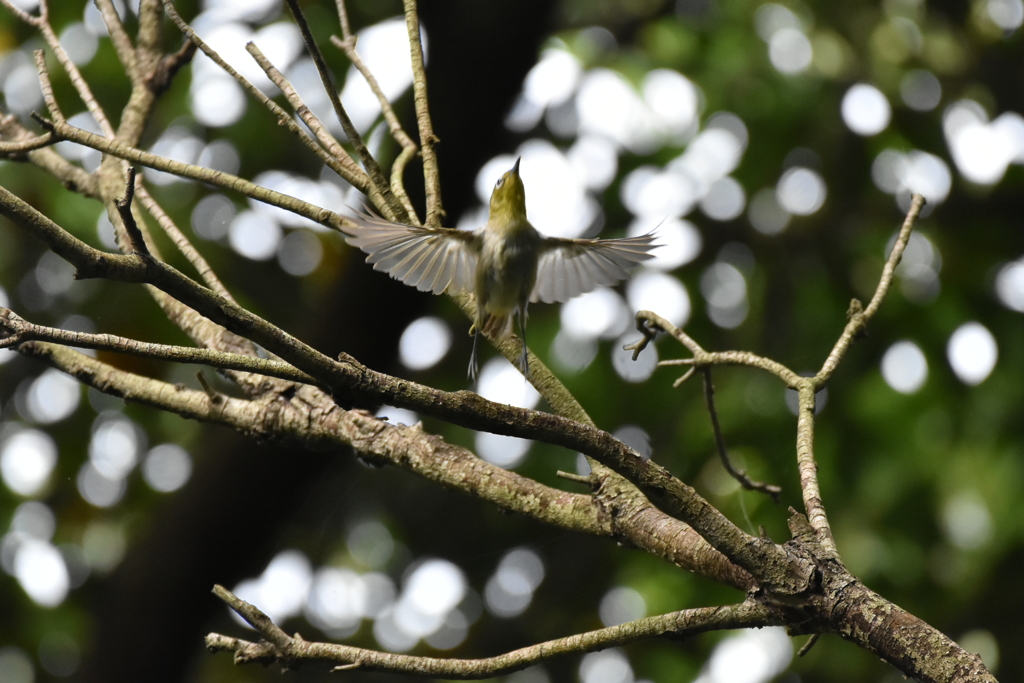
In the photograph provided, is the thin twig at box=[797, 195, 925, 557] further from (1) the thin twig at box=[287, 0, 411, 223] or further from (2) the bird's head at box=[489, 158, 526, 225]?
(2) the bird's head at box=[489, 158, 526, 225]

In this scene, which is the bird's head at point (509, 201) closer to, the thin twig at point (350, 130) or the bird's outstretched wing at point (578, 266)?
the bird's outstretched wing at point (578, 266)

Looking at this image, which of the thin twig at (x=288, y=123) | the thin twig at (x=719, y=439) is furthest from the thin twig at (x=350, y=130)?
the thin twig at (x=719, y=439)

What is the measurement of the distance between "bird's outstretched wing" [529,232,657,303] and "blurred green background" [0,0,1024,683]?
2.85 ft

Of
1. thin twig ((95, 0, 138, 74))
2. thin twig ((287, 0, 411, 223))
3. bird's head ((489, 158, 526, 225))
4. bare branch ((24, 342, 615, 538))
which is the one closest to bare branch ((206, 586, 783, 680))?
bare branch ((24, 342, 615, 538))

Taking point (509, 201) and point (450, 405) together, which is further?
point (509, 201)

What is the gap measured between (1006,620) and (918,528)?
0.43 meters

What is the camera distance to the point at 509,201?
8.03ft

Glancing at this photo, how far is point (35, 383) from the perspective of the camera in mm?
4352

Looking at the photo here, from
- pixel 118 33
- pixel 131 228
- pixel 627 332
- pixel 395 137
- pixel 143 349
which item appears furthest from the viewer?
pixel 627 332

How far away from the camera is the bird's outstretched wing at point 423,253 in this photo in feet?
5.88

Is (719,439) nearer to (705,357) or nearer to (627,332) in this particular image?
(705,357)

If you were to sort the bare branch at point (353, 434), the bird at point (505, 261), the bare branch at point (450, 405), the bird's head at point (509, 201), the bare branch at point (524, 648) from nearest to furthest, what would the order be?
the bare branch at point (450, 405), the bare branch at point (524, 648), the bare branch at point (353, 434), the bird at point (505, 261), the bird's head at point (509, 201)

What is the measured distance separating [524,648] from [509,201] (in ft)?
4.65

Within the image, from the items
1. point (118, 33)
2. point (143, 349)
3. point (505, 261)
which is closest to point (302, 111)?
point (505, 261)
